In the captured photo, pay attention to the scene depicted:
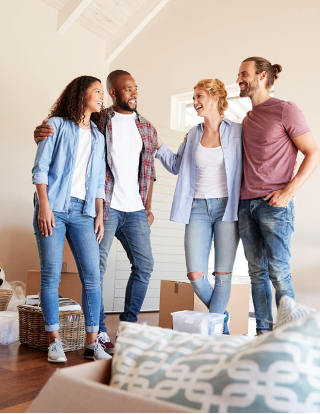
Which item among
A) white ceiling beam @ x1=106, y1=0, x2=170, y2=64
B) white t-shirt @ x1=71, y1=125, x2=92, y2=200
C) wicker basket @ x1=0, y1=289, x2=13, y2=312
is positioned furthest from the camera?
white ceiling beam @ x1=106, y1=0, x2=170, y2=64

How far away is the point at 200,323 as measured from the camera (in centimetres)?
198

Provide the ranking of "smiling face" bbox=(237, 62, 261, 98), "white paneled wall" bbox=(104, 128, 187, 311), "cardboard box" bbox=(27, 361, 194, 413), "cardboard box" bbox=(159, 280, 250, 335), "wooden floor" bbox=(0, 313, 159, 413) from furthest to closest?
1. "white paneled wall" bbox=(104, 128, 187, 311)
2. "cardboard box" bbox=(159, 280, 250, 335)
3. "smiling face" bbox=(237, 62, 261, 98)
4. "wooden floor" bbox=(0, 313, 159, 413)
5. "cardboard box" bbox=(27, 361, 194, 413)

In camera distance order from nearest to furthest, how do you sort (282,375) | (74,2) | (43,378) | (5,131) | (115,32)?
(282,375), (43,378), (5,131), (74,2), (115,32)

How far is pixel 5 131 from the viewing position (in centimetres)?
437

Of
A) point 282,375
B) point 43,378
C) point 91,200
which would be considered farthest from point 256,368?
point 91,200

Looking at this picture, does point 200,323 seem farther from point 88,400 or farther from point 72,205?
point 88,400

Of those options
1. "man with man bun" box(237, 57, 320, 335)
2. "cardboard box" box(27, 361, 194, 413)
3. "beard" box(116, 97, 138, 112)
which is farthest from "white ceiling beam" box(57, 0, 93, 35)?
"cardboard box" box(27, 361, 194, 413)

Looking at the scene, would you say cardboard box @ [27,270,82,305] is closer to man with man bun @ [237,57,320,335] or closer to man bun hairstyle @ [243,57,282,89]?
man with man bun @ [237,57,320,335]

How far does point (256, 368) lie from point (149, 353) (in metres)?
0.16

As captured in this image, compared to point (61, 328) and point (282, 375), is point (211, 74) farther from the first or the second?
point (282, 375)

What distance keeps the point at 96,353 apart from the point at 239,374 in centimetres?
166

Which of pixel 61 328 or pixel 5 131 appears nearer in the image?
pixel 61 328

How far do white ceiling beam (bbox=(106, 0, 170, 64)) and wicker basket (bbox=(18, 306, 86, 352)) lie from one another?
421 cm

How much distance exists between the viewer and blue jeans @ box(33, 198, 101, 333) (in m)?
2.03
